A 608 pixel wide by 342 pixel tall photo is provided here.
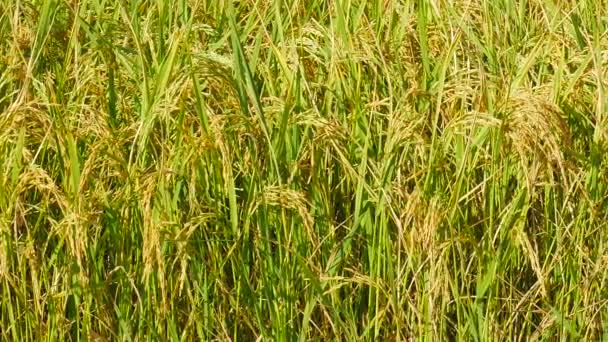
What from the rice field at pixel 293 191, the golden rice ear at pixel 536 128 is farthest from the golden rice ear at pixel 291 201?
the golden rice ear at pixel 536 128

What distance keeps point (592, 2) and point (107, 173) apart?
3.48ft

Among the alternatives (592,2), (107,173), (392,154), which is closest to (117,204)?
(107,173)

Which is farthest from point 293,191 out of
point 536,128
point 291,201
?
point 536,128

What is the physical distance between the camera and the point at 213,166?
7.39ft

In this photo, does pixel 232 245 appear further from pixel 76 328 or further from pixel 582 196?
pixel 582 196

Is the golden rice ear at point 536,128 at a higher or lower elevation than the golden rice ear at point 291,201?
higher

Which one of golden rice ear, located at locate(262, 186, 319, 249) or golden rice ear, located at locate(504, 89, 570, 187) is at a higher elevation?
golden rice ear, located at locate(504, 89, 570, 187)

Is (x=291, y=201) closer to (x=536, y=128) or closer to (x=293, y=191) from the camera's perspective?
(x=293, y=191)

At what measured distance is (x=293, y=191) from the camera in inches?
87.7

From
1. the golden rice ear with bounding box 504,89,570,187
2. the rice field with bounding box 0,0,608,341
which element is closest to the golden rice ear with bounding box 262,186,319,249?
the rice field with bounding box 0,0,608,341

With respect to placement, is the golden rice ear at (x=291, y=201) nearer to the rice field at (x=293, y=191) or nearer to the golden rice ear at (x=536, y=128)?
the rice field at (x=293, y=191)

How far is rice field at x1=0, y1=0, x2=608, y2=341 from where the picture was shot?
2.23 m

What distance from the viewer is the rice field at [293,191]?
2.23 m

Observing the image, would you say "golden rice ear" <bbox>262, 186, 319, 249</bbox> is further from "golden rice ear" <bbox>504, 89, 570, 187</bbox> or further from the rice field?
"golden rice ear" <bbox>504, 89, 570, 187</bbox>
